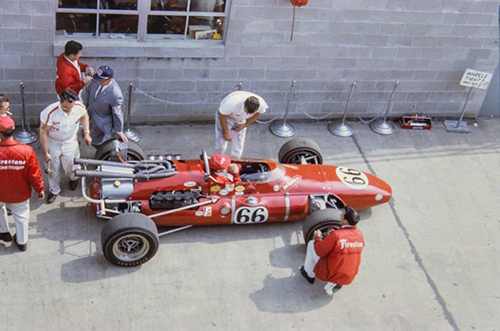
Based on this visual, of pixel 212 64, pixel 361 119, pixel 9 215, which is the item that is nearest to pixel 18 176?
pixel 9 215

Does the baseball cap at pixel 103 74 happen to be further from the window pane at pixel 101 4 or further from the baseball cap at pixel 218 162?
the baseball cap at pixel 218 162

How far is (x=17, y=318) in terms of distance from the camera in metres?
6.29

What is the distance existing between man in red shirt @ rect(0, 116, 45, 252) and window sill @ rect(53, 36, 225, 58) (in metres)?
2.45

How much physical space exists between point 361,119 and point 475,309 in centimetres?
430

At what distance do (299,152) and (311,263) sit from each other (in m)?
2.10

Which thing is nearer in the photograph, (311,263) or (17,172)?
(17,172)

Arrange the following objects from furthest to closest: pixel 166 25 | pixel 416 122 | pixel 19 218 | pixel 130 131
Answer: pixel 416 122 → pixel 130 131 → pixel 166 25 → pixel 19 218

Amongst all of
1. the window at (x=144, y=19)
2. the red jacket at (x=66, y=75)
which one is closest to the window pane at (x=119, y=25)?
the window at (x=144, y=19)

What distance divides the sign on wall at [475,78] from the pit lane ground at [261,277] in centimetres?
222

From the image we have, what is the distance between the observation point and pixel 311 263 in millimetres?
7008

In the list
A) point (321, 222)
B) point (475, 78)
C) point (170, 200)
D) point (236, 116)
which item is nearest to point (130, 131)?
point (236, 116)

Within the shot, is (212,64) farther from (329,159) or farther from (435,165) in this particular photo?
(435,165)

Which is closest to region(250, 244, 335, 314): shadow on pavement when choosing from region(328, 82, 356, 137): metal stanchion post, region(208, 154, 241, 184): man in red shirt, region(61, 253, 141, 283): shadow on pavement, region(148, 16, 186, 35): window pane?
region(208, 154, 241, 184): man in red shirt

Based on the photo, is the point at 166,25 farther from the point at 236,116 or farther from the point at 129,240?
the point at 129,240
